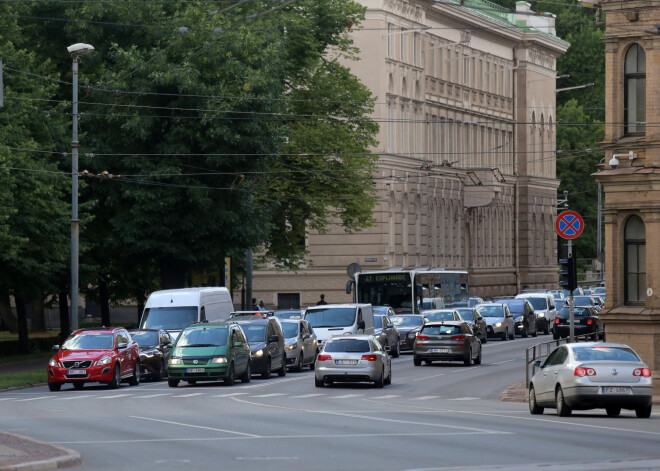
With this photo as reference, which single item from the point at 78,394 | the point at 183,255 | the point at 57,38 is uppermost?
the point at 57,38

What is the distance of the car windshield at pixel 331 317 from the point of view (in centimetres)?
4838

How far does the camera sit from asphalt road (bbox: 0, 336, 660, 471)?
61.0 ft

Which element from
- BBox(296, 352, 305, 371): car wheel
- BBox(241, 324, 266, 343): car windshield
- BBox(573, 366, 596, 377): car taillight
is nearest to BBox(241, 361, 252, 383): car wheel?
BBox(241, 324, 266, 343): car windshield

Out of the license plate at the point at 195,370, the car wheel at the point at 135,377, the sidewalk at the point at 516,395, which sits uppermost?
the license plate at the point at 195,370

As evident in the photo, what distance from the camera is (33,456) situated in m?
18.3

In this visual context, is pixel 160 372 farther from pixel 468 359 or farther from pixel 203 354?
pixel 468 359

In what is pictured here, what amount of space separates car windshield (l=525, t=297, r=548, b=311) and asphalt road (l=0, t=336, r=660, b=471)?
33600 mm

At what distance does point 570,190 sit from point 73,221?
76.9m

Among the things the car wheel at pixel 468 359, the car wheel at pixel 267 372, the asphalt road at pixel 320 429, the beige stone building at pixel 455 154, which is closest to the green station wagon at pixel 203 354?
the asphalt road at pixel 320 429

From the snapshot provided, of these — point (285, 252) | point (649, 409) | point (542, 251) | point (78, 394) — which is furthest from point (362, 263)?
point (649, 409)

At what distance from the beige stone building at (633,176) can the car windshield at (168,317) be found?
1371 cm

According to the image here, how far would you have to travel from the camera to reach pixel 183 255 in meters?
52.3

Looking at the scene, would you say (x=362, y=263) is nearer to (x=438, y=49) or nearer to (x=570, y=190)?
(x=438, y=49)

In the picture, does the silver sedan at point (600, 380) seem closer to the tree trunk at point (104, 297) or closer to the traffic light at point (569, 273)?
the traffic light at point (569, 273)
